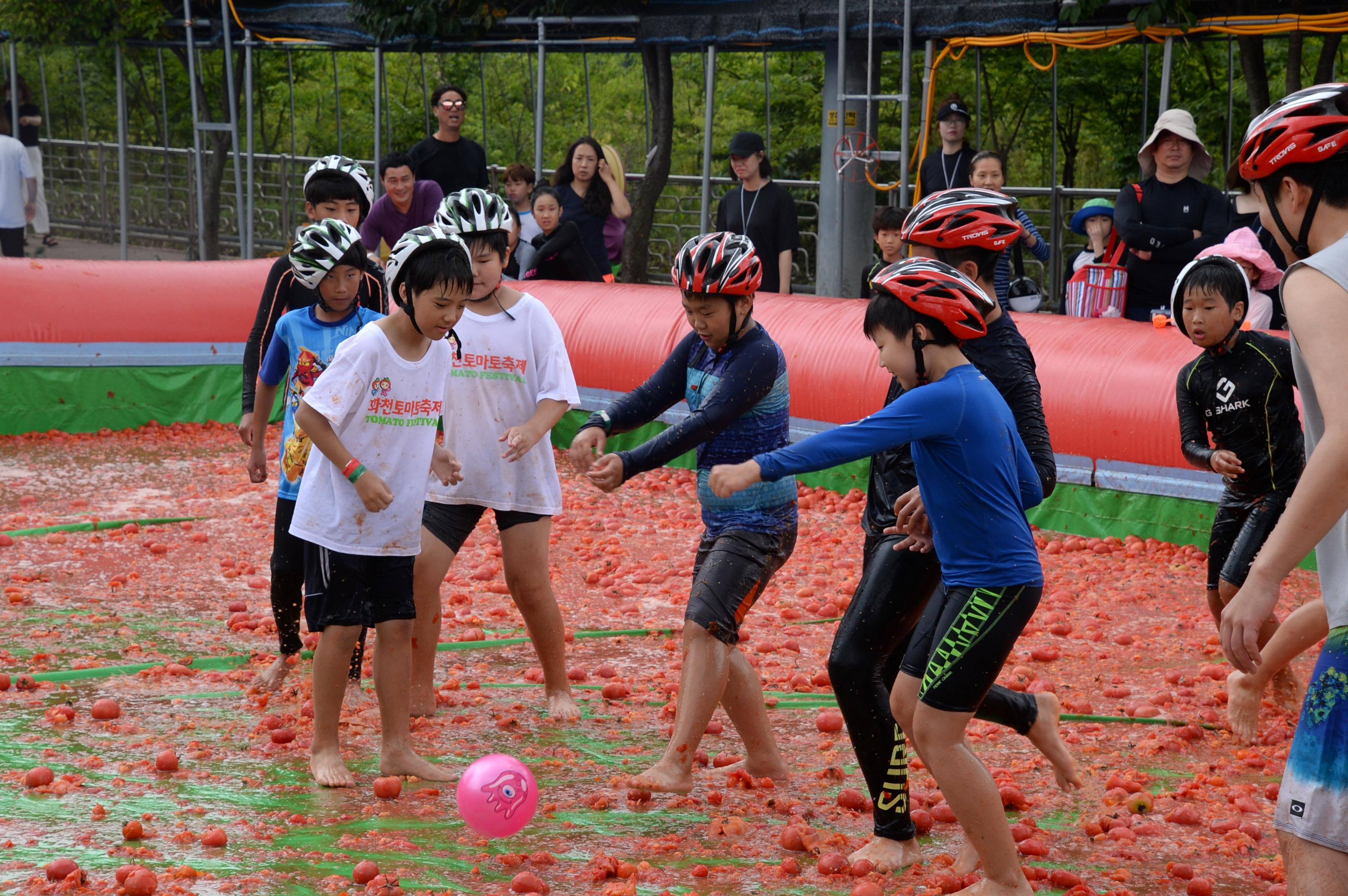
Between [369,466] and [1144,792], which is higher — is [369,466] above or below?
above

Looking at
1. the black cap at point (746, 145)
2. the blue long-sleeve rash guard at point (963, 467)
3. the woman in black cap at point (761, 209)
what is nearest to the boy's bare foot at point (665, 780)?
the blue long-sleeve rash guard at point (963, 467)

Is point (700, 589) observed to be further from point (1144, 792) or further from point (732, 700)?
point (1144, 792)

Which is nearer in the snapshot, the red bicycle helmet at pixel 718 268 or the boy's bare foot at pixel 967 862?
the boy's bare foot at pixel 967 862

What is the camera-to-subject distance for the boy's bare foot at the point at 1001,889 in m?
4.09

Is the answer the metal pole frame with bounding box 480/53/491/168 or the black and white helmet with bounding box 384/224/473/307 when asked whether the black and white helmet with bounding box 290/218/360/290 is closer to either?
the black and white helmet with bounding box 384/224/473/307

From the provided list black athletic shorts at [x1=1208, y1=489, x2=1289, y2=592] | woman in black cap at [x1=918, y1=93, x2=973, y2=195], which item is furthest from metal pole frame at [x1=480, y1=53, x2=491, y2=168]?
black athletic shorts at [x1=1208, y1=489, x2=1289, y2=592]

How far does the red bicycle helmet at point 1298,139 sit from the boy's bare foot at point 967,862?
2.21 m

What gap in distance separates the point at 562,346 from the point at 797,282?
13.6m

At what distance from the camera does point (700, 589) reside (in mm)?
5137

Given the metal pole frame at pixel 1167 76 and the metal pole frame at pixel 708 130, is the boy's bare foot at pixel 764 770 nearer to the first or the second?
the metal pole frame at pixel 1167 76

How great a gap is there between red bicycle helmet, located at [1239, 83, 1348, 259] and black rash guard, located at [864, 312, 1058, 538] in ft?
4.57

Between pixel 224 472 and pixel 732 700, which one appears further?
pixel 224 472

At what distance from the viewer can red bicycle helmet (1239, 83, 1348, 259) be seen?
305 cm

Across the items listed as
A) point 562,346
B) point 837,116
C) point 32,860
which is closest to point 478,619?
point 562,346
